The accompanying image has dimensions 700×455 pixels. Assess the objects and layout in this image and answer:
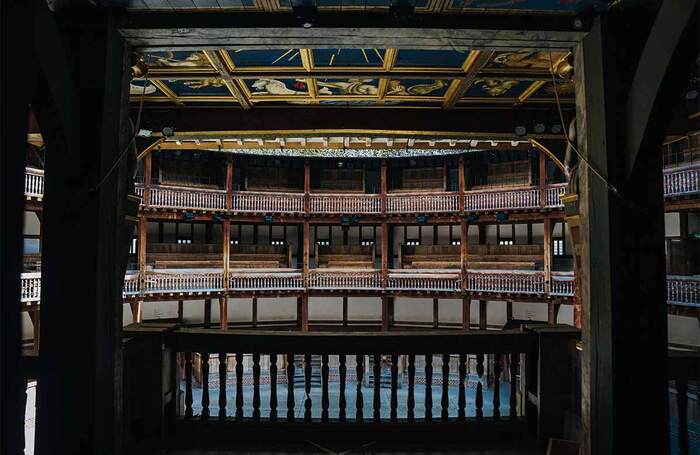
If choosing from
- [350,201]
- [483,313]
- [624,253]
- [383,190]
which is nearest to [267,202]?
[350,201]

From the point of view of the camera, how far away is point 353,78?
15.6 feet

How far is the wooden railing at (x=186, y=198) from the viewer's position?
18391 millimetres

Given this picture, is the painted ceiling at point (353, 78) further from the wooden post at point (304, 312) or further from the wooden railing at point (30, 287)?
the wooden post at point (304, 312)

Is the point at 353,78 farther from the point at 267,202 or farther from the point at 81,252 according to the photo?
the point at 267,202

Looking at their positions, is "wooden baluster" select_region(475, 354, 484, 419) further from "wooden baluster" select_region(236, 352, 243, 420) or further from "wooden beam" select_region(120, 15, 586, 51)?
"wooden beam" select_region(120, 15, 586, 51)

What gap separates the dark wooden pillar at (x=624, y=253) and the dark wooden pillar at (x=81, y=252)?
323 cm

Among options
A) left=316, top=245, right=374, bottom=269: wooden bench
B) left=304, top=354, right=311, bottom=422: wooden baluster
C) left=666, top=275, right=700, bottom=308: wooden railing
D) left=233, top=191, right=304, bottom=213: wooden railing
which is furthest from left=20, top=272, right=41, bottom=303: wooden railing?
left=666, top=275, right=700, bottom=308: wooden railing

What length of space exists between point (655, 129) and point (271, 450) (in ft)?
11.4

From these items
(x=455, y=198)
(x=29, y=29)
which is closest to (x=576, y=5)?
(x=29, y=29)

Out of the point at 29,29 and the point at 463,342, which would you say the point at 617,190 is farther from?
the point at 29,29

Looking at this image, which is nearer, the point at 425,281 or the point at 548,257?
the point at 548,257

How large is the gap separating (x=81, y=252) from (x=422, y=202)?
18.3 m

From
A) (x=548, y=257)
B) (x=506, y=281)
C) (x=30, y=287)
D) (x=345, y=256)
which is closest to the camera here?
(x=30, y=287)

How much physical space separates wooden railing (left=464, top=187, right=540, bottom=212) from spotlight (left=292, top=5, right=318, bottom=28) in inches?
683
